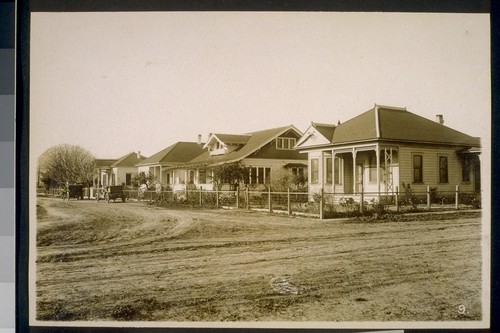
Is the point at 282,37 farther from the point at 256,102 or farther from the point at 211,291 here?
the point at 211,291

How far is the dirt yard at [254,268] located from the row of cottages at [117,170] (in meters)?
0.35

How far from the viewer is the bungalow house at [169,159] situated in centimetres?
401

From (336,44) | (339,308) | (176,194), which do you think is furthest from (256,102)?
(339,308)

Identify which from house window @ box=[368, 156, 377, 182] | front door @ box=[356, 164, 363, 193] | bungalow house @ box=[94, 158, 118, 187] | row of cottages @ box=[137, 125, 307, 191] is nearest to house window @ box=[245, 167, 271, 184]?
row of cottages @ box=[137, 125, 307, 191]

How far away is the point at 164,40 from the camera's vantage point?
396 cm

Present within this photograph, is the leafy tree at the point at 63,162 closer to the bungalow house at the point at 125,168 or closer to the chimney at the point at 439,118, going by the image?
the bungalow house at the point at 125,168

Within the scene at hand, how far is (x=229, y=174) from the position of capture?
13.6 ft

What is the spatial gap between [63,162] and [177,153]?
1.06 meters

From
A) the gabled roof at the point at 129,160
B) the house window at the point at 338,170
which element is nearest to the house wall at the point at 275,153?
the house window at the point at 338,170

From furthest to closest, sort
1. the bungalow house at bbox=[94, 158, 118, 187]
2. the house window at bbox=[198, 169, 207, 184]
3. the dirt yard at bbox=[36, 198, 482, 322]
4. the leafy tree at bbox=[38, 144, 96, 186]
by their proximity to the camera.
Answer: the house window at bbox=[198, 169, 207, 184] → the bungalow house at bbox=[94, 158, 118, 187] → the leafy tree at bbox=[38, 144, 96, 186] → the dirt yard at bbox=[36, 198, 482, 322]

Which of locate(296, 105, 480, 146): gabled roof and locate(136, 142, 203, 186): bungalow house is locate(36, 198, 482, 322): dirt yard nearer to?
locate(136, 142, 203, 186): bungalow house

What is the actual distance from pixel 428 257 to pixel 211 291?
2.05 metres

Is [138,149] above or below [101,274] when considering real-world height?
above

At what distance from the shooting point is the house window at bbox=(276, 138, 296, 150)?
3.99 m
